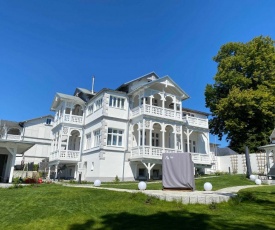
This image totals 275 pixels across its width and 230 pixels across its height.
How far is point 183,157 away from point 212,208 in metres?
4.48

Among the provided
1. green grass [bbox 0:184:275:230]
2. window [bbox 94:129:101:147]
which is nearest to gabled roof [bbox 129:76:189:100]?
window [bbox 94:129:101:147]

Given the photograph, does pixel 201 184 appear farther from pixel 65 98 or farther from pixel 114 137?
pixel 65 98

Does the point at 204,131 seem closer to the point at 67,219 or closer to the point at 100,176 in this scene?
the point at 100,176

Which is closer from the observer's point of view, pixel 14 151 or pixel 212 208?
pixel 212 208

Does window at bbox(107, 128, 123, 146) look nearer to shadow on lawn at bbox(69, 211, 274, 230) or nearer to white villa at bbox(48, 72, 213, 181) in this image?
white villa at bbox(48, 72, 213, 181)

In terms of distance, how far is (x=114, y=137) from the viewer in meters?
25.8

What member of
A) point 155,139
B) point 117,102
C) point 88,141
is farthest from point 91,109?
point 155,139

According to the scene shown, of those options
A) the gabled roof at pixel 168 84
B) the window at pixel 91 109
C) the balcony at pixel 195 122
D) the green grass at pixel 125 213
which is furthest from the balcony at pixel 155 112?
the green grass at pixel 125 213

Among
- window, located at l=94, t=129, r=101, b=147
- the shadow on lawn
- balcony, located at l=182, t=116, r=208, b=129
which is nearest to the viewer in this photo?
the shadow on lawn

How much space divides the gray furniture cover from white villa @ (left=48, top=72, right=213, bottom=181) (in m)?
10.6

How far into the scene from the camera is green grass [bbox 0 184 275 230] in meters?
6.51

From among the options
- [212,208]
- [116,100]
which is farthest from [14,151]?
[212,208]

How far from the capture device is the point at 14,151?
19359mm

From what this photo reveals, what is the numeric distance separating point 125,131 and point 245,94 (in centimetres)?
1613
